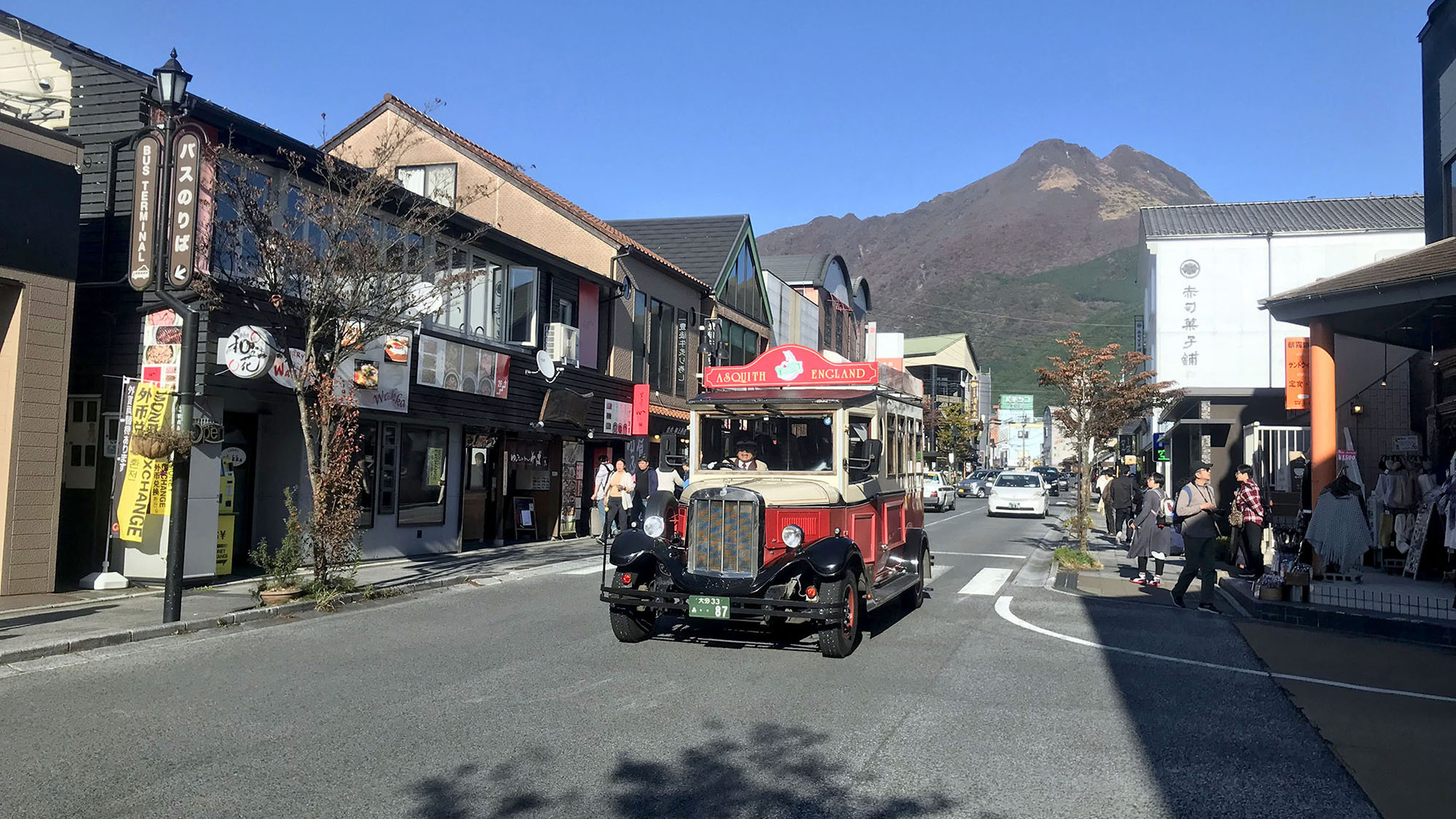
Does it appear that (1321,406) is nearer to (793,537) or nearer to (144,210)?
(793,537)

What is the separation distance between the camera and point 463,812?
4.70 m

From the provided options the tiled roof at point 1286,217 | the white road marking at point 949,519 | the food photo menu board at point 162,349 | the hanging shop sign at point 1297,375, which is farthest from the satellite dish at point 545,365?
the tiled roof at point 1286,217

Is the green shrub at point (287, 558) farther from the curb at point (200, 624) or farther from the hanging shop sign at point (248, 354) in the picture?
the hanging shop sign at point (248, 354)

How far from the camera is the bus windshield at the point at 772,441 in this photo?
10086 millimetres

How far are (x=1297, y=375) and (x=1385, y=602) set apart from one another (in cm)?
610

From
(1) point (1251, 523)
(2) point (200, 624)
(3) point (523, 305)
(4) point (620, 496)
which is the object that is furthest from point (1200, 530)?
(3) point (523, 305)

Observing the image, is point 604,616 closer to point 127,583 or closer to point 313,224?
point 127,583

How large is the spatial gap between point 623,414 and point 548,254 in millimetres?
5483

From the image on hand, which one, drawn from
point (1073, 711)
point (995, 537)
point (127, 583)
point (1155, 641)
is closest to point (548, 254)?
point (127, 583)

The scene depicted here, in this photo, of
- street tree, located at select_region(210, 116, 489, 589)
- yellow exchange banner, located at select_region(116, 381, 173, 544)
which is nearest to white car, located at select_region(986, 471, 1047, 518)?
street tree, located at select_region(210, 116, 489, 589)

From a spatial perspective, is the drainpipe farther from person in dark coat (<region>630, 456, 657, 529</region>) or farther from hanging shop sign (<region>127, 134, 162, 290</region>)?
hanging shop sign (<region>127, 134, 162, 290</region>)

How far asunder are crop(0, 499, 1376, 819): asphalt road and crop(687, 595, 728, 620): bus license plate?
0.40 meters

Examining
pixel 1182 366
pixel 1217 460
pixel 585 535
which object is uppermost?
pixel 1182 366

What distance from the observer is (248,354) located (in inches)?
508
